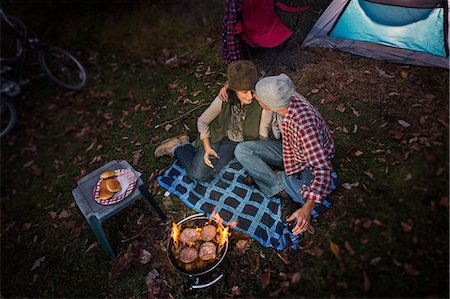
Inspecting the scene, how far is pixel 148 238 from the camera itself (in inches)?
187

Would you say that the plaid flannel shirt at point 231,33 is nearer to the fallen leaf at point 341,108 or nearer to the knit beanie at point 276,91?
the fallen leaf at point 341,108

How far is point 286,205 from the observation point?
4508 mm

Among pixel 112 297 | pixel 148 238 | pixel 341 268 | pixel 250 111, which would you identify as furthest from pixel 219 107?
pixel 112 297

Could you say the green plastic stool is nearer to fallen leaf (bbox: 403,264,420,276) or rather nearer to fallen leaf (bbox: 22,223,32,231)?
fallen leaf (bbox: 22,223,32,231)

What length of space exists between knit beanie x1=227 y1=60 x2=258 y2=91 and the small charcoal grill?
171 centimetres

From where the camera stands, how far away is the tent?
519 centimetres

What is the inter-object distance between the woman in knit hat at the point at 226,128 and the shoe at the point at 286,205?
882mm

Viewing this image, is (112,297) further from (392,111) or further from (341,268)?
(392,111)

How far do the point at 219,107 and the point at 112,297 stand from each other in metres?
2.98

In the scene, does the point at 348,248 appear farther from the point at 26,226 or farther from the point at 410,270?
the point at 26,226

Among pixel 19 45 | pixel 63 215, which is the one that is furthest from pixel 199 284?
pixel 19 45

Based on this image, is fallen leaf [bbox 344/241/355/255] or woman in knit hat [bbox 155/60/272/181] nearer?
woman in knit hat [bbox 155/60/272/181]

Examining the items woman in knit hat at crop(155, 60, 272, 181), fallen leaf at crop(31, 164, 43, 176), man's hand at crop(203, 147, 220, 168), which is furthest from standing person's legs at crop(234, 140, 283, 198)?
fallen leaf at crop(31, 164, 43, 176)

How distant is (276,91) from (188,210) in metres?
2.42
